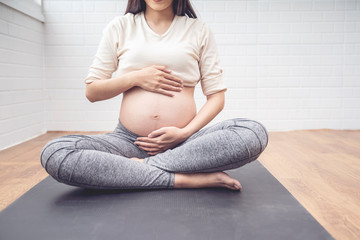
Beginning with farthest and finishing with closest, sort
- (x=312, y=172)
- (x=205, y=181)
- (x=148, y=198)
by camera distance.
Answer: (x=312, y=172), (x=205, y=181), (x=148, y=198)

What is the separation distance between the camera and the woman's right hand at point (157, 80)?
4.88 ft

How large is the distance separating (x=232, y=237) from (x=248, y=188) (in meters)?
0.52

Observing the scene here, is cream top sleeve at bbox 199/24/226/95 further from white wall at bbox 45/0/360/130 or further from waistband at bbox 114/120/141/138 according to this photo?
white wall at bbox 45/0/360/130

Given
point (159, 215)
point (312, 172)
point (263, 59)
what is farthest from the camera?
point (263, 59)

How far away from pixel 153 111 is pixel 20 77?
206 centimetres

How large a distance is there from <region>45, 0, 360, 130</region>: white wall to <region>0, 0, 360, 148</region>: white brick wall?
1cm

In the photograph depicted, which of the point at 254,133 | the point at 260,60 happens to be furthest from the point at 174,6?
the point at 260,60

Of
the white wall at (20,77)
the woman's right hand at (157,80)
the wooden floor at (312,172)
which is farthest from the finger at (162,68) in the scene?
the white wall at (20,77)

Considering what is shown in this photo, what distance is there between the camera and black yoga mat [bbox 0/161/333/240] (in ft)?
3.25

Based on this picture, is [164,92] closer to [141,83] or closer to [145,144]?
[141,83]

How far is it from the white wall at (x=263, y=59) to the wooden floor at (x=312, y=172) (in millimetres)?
507

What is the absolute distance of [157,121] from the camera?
1514mm

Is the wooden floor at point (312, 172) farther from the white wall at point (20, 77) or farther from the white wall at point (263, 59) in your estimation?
the white wall at point (263, 59)

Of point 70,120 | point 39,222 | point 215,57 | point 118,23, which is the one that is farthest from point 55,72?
point 39,222
